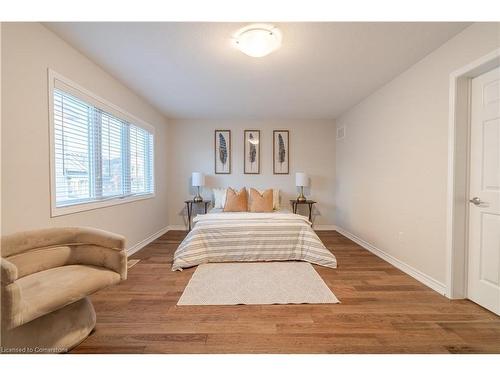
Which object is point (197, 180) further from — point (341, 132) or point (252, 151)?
point (341, 132)

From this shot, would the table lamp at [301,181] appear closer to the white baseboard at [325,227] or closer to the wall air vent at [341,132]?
the white baseboard at [325,227]

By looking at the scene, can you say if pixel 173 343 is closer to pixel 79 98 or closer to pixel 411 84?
pixel 79 98

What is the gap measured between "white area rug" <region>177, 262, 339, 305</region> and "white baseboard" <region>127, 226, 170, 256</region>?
123cm

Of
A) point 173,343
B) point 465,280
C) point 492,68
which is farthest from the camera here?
point 465,280

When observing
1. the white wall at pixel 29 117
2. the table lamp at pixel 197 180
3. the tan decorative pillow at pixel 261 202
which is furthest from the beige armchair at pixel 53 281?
the table lamp at pixel 197 180

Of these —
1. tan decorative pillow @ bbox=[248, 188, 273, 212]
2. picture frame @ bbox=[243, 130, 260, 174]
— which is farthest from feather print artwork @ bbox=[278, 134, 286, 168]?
tan decorative pillow @ bbox=[248, 188, 273, 212]

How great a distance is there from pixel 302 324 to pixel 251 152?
3702 millimetres

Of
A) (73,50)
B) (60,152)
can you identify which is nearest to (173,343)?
(60,152)

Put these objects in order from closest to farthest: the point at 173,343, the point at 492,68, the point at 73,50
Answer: the point at 173,343, the point at 492,68, the point at 73,50

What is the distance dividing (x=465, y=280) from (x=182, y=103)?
13.9 feet

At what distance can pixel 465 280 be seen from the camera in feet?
6.71

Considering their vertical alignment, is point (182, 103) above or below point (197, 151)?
above

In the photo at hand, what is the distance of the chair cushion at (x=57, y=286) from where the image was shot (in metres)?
1.15

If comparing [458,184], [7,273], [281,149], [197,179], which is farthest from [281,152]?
[7,273]
